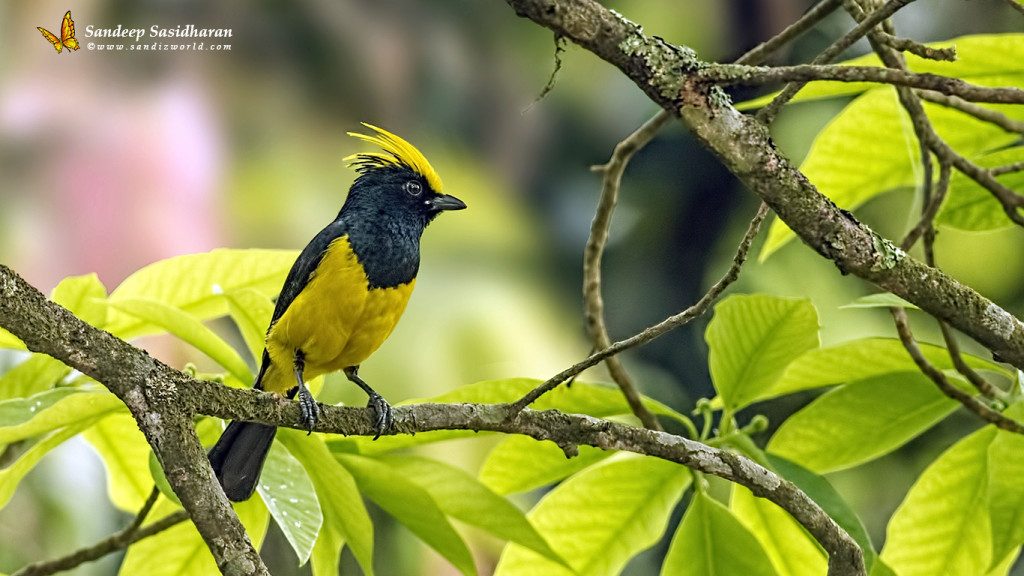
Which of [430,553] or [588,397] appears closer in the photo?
[588,397]

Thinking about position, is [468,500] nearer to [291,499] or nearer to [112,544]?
[291,499]

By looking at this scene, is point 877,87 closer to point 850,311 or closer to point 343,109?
point 850,311

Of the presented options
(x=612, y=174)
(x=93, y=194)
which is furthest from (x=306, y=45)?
(x=612, y=174)

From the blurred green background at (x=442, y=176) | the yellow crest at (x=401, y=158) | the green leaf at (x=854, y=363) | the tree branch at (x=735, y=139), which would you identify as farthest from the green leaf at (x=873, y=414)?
the blurred green background at (x=442, y=176)

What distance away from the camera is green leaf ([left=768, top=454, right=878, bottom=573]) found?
767mm

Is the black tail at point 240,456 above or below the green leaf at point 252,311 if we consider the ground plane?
below

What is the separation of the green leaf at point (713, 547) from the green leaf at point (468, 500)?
122 millimetres

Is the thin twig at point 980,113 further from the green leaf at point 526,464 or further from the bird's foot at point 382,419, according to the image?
the bird's foot at point 382,419

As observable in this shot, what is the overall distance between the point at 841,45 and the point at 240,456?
0.64 meters

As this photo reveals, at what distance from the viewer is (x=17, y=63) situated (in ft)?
7.32

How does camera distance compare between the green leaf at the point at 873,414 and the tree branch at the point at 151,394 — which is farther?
the green leaf at the point at 873,414

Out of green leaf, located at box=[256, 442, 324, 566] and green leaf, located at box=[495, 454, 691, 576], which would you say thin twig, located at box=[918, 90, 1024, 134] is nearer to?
green leaf, located at box=[495, 454, 691, 576]

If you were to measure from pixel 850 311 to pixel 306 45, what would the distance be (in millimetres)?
1620

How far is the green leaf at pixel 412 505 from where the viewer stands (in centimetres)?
75
